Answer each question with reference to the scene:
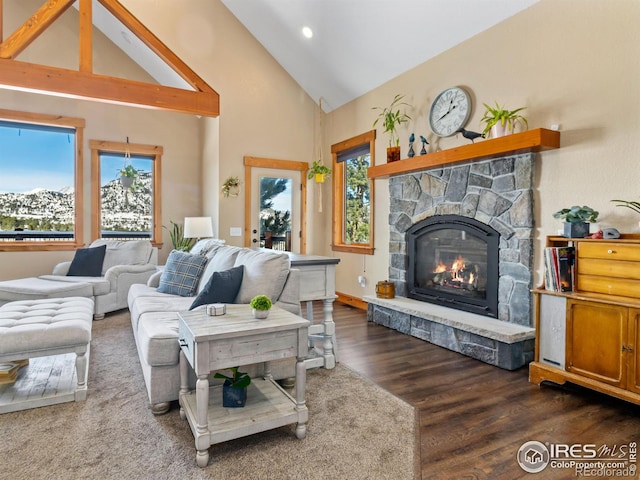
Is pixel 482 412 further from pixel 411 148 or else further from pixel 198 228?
pixel 198 228

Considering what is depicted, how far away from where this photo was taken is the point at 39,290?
13.4 ft

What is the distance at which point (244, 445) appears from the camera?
1960mm

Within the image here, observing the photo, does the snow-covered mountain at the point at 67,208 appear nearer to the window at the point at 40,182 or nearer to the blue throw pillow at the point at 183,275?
the window at the point at 40,182

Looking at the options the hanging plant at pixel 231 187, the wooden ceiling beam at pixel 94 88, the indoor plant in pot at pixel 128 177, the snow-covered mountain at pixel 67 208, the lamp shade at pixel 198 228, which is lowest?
the lamp shade at pixel 198 228

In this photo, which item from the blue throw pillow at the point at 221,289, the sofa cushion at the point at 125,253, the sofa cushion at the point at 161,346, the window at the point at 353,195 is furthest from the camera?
the window at the point at 353,195

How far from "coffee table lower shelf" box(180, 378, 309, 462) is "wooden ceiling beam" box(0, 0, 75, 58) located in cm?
449

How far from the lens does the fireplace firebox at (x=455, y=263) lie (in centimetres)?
355

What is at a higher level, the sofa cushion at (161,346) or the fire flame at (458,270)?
the fire flame at (458,270)

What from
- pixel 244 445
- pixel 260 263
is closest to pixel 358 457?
pixel 244 445

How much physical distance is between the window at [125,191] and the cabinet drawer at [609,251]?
18.8ft

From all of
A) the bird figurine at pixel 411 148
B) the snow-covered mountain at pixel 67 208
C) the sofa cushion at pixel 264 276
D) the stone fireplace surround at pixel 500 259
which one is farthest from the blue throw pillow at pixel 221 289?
the snow-covered mountain at pixel 67 208

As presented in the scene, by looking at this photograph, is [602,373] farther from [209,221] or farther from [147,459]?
[209,221]

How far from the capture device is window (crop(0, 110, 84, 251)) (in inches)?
216

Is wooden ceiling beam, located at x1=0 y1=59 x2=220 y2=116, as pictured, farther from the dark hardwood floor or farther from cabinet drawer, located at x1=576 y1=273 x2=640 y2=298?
cabinet drawer, located at x1=576 y1=273 x2=640 y2=298
